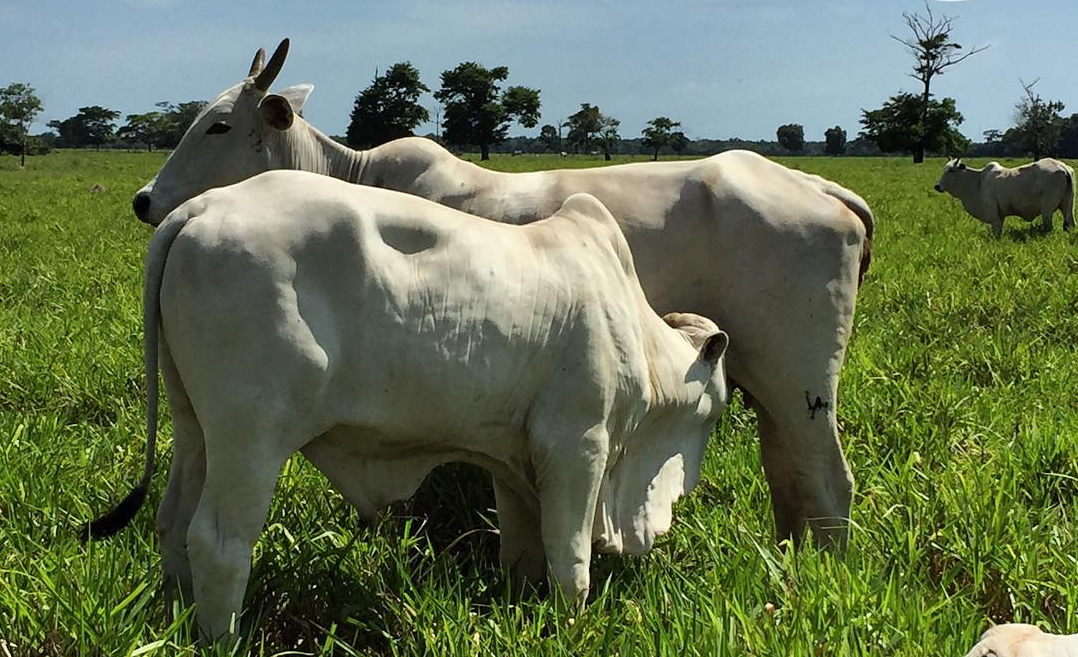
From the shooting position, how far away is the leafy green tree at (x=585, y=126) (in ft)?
280

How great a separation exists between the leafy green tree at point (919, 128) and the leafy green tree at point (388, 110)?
2762cm

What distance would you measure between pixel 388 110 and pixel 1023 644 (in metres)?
35.0

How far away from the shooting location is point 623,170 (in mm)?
3367

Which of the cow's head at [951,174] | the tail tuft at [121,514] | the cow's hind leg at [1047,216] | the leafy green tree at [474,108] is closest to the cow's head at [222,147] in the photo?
the tail tuft at [121,514]

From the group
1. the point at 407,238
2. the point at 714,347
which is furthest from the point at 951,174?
the point at 407,238

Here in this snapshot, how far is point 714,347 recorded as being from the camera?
9.41 feet

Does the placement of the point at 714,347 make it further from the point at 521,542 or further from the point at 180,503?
the point at 180,503

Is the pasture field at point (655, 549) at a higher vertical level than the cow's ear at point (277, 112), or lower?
lower

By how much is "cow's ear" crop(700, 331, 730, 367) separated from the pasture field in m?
0.58

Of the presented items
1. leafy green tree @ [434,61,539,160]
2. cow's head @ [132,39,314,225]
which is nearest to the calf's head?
cow's head @ [132,39,314,225]

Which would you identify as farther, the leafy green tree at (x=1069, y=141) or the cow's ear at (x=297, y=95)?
the leafy green tree at (x=1069, y=141)

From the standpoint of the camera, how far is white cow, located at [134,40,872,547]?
10.2ft

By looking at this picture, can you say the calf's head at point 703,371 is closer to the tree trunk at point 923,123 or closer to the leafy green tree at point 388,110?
the leafy green tree at point 388,110

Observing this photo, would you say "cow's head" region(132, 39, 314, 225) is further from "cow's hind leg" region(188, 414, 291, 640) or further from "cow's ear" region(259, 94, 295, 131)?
"cow's hind leg" region(188, 414, 291, 640)
